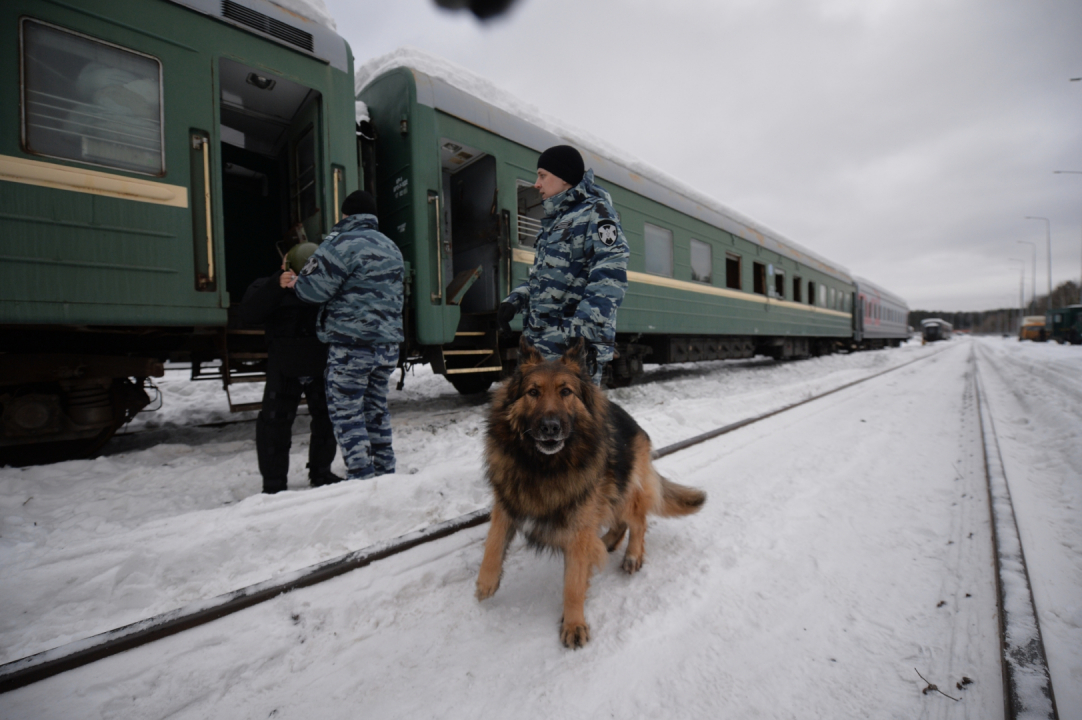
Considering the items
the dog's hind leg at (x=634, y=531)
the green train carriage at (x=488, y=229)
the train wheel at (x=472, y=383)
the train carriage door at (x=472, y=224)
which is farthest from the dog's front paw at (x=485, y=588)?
the train wheel at (x=472, y=383)

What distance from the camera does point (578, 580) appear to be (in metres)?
1.53

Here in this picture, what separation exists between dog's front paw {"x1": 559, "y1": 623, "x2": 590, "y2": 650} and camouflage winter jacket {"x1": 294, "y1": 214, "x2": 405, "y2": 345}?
6.30 ft

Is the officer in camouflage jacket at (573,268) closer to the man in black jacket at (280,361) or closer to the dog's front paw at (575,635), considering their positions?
the dog's front paw at (575,635)

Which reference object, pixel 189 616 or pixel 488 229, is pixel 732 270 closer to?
pixel 488 229

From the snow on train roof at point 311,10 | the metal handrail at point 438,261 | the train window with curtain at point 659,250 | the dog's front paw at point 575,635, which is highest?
the snow on train roof at point 311,10

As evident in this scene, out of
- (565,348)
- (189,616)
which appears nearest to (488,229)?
(565,348)

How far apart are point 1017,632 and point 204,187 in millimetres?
4676

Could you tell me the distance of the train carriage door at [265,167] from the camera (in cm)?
394

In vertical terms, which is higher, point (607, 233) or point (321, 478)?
point (607, 233)

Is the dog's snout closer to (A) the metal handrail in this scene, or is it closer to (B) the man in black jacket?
(B) the man in black jacket

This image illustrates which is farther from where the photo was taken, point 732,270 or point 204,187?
point 732,270

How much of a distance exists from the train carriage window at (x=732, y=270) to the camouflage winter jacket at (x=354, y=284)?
789cm

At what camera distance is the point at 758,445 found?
142 inches

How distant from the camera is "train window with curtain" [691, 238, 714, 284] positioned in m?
7.92
